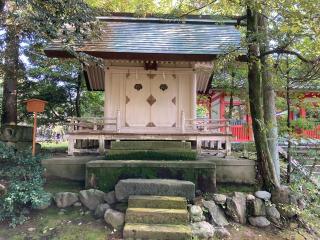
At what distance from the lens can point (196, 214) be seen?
6.76 metres

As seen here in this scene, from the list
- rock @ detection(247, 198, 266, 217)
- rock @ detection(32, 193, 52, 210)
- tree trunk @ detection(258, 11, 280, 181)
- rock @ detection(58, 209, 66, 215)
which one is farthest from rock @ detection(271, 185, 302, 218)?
rock @ detection(32, 193, 52, 210)

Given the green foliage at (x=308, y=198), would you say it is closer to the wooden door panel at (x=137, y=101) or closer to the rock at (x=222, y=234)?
the rock at (x=222, y=234)

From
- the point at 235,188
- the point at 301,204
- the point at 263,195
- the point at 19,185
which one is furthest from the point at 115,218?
the point at 301,204

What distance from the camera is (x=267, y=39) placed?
8.03 meters

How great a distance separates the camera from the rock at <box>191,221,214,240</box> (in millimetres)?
6230

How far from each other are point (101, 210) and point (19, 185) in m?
1.88

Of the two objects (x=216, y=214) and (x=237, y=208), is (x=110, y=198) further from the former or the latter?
(x=237, y=208)

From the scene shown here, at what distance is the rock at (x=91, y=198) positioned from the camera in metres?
7.17

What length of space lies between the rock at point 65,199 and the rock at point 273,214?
4.66 metres

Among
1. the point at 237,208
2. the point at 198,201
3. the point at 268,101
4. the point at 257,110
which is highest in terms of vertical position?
the point at 268,101

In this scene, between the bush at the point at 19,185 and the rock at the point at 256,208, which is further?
the rock at the point at 256,208

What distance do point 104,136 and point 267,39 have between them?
5353mm

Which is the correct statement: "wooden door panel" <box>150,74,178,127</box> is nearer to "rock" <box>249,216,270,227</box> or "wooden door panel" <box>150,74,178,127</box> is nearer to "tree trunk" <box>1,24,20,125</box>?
"rock" <box>249,216,270,227</box>

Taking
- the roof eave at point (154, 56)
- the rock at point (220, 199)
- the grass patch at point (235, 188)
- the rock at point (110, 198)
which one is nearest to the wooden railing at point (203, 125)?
the grass patch at point (235, 188)
